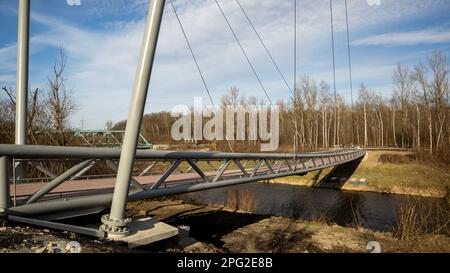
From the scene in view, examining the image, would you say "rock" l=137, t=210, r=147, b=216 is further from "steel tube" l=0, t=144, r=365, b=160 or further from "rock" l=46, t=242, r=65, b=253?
"rock" l=46, t=242, r=65, b=253

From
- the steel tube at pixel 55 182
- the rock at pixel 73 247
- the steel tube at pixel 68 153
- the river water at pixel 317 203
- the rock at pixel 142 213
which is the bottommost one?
the river water at pixel 317 203

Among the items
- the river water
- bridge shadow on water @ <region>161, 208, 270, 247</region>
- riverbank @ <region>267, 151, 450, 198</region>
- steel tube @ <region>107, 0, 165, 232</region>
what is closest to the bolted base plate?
steel tube @ <region>107, 0, 165, 232</region>

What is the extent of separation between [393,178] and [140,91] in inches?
1060

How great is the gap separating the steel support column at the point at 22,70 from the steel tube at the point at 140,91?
2354 mm

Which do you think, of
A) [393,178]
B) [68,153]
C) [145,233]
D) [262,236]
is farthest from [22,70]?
[393,178]

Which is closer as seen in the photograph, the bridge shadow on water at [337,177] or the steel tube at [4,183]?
the steel tube at [4,183]

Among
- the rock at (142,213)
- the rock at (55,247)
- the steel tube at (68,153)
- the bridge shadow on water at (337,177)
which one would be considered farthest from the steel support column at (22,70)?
the bridge shadow on water at (337,177)

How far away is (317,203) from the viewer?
19969 mm

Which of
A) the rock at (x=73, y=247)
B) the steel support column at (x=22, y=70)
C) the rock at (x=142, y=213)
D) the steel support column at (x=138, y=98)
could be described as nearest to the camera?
the rock at (x=73, y=247)

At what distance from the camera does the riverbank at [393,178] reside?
936 inches

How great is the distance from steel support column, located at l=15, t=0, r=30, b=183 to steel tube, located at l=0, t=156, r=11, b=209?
5.95 feet

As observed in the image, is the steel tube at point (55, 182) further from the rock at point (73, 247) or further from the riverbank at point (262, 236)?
the rock at point (73, 247)

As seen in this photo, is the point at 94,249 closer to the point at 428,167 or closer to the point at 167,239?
the point at 167,239
